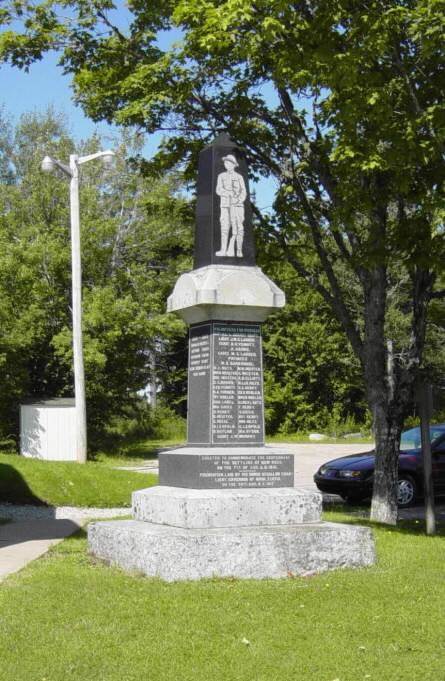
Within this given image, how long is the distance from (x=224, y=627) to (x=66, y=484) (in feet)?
37.7

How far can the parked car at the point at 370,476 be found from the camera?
1723cm

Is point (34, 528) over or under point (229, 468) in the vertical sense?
under

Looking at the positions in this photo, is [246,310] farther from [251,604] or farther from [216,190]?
[251,604]

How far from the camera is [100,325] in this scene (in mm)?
27938

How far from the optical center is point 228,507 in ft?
28.9

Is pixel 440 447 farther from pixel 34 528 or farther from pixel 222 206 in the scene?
pixel 222 206

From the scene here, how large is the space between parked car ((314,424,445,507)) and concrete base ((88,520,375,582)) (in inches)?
330

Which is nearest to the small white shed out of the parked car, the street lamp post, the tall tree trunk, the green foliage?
the street lamp post

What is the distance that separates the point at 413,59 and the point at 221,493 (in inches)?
250

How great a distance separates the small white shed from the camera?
82.0ft

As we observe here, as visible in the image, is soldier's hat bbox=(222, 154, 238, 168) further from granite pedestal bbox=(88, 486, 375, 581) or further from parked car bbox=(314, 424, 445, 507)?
parked car bbox=(314, 424, 445, 507)

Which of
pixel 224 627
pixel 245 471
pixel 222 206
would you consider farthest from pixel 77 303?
pixel 224 627

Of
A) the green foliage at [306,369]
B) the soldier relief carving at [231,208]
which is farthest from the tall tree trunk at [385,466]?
the green foliage at [306,369]

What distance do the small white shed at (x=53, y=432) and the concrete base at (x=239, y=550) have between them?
16271mm
